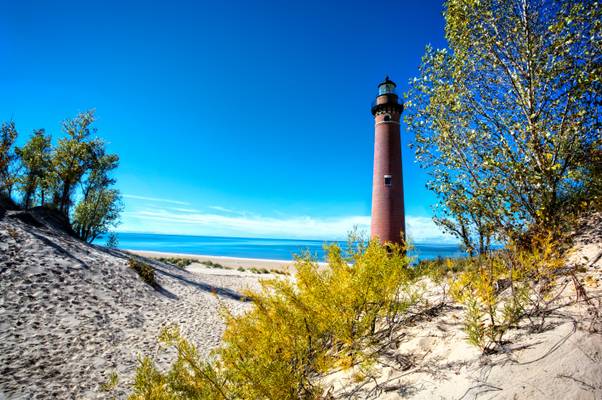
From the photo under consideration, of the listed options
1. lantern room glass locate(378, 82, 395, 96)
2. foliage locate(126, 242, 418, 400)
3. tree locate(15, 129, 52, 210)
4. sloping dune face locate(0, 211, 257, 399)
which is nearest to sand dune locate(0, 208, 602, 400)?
sloping dune face locate(0, 211, 257, 399)

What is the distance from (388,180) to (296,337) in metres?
17.4

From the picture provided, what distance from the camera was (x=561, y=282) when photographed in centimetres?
413

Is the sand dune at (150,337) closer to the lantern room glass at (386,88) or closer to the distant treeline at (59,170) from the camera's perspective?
the distant treeline at (59,170)

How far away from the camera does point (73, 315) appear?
9.09 metres

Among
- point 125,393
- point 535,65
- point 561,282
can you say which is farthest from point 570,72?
point 125,393

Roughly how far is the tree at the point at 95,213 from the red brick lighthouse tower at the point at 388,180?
2652cm

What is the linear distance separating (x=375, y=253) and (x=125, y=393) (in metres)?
6.81

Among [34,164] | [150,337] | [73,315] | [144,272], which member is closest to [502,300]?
[150,337]

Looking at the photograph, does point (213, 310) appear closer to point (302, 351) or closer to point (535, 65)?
point (302, 351)

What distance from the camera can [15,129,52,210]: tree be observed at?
71.4 ft

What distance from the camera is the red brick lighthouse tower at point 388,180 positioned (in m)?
19.4

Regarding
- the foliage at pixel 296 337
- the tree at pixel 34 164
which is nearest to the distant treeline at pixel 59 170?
the tree at pixel 34 164

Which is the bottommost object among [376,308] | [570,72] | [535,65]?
[376,308]

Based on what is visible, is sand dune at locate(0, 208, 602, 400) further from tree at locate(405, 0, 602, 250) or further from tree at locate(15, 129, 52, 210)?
tree at locate(15, 129, 52, 210)
